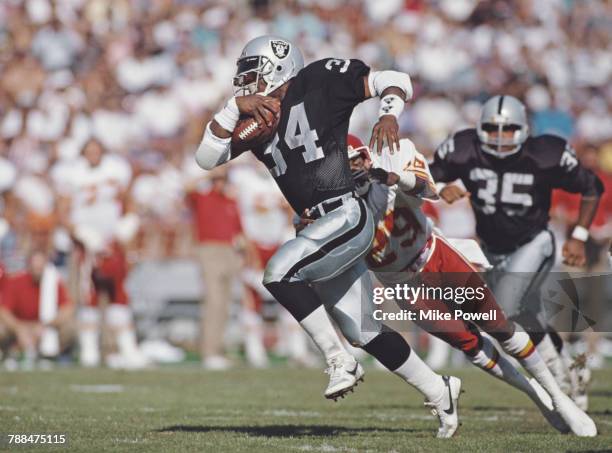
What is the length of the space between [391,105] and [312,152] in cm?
46

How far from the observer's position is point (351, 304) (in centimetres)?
552

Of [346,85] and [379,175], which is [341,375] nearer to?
[379,175]

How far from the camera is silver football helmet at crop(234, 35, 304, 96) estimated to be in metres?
5.52

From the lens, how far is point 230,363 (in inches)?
474

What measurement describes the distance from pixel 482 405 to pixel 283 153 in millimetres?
2779

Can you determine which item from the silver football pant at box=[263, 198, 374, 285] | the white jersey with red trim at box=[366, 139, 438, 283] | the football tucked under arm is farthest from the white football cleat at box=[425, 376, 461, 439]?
the football tucked under arm

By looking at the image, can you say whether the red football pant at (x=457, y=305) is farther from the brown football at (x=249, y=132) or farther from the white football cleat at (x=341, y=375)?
the brown football at (x=249, y=132)

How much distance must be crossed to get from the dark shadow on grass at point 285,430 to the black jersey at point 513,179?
1.76 metres

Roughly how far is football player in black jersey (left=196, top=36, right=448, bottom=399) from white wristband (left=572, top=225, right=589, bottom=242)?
1.82 metres

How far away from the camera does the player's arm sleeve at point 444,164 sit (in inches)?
278

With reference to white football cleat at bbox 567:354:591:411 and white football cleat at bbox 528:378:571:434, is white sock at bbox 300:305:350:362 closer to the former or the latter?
white football cleat at bbox 528:378:571:434

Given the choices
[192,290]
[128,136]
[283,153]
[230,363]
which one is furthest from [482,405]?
[128,136]

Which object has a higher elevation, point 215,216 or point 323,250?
point 323,250

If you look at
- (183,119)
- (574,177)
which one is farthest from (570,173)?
(183,119)
